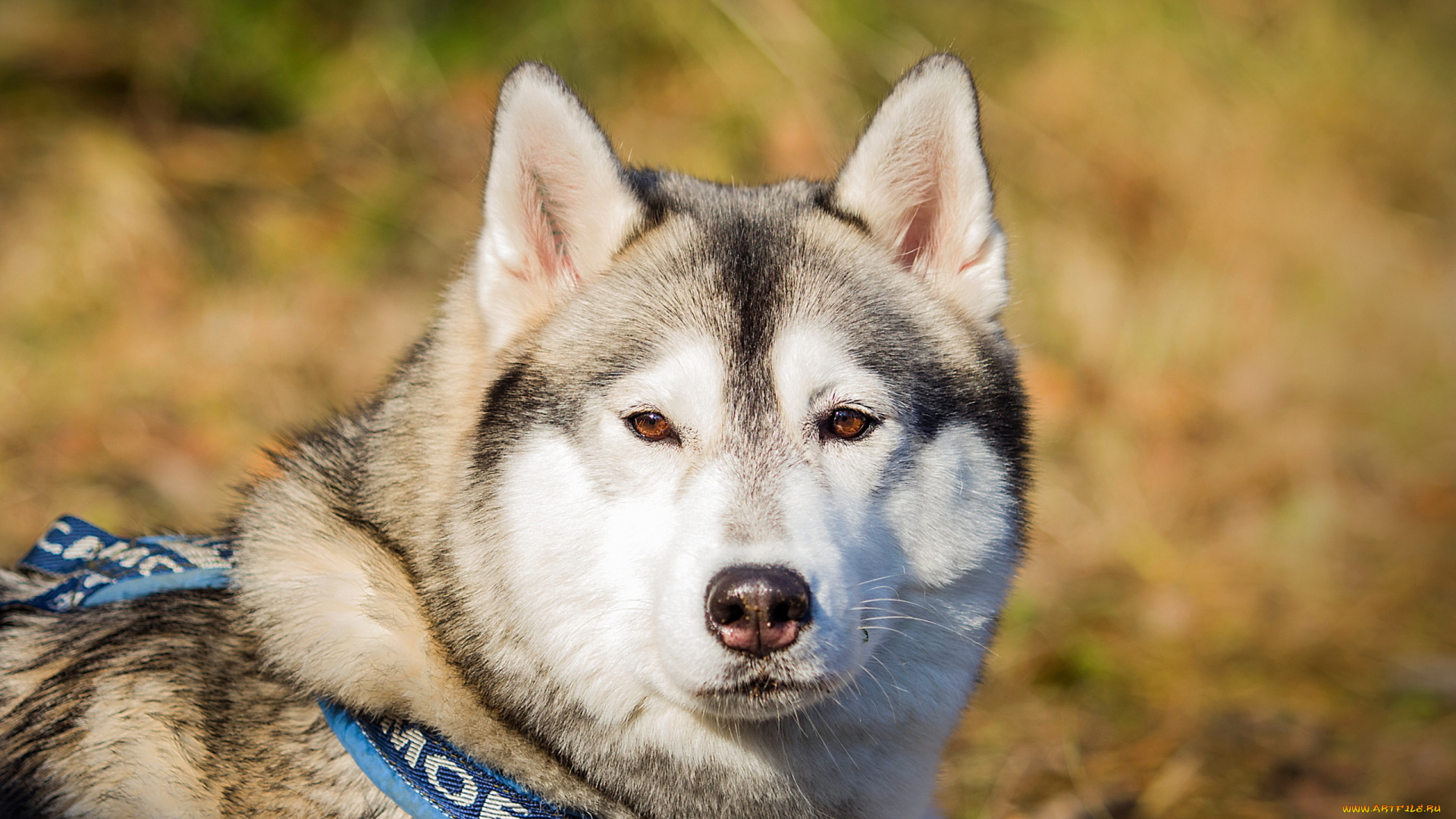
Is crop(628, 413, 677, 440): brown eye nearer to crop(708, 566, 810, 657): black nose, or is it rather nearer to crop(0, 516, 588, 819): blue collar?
crop(708, 566, 810, 657): black nose

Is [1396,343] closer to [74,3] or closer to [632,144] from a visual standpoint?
[632,144]

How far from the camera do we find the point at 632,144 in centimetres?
760

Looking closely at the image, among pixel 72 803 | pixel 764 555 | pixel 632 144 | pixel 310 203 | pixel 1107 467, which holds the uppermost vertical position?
pixel 632 144

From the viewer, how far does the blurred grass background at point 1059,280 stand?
4.61 metres

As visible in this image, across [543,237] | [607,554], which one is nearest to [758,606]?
[607,554]

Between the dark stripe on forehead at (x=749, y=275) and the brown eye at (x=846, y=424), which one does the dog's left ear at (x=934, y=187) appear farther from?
the brown eye at (x=846, y=424)

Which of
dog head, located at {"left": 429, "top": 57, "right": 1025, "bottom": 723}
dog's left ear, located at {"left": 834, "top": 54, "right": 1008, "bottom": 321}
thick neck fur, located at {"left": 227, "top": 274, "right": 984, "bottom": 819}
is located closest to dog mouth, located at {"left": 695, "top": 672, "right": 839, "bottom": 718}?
dog head, located at {"left": 429, "top": 57, "right": 1025, "bottom": 723}

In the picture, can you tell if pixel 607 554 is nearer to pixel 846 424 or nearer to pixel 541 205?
pixel 846 424

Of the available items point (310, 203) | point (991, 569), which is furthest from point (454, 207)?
point (991, 569)

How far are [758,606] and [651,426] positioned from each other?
1.82ft

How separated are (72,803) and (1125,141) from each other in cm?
802

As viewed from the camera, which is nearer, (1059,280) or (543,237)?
(543,237)

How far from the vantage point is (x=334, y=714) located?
86.4 inches

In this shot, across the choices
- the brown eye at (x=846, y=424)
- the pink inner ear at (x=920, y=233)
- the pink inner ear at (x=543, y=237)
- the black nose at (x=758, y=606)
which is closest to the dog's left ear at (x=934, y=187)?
the pink inner ear at (x=920, y=233)
